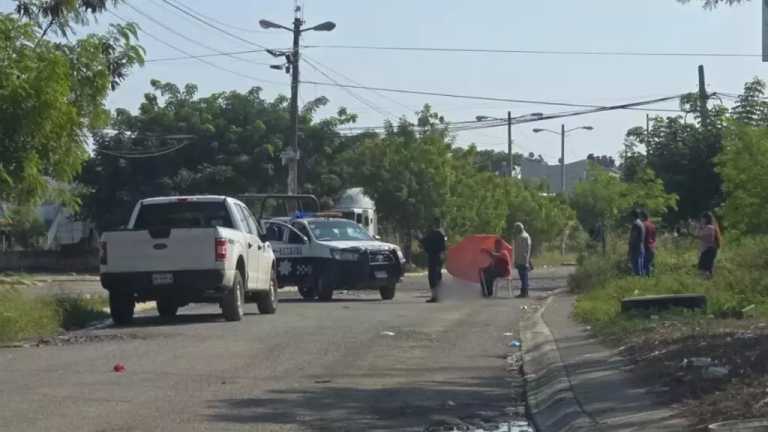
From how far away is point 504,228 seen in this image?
68.4m

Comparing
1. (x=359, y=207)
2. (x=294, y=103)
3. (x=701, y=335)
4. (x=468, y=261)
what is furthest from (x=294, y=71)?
(x=701, y=335)

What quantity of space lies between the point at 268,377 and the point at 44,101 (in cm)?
565

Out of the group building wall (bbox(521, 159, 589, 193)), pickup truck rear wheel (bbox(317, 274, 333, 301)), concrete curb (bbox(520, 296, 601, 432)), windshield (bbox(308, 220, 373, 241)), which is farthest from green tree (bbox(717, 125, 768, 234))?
building wall (bbox(521, 159, 589, 193))

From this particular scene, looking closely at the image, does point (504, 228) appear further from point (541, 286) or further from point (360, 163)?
point (541, 286)

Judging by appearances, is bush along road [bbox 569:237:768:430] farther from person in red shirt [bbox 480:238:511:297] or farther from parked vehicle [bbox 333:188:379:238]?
parked vehicle [bbox 333:188:379:238]

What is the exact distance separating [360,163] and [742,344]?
45.2 m

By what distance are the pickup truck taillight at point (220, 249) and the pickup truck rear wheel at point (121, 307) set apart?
1.52 m

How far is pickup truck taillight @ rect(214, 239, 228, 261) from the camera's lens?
2030cm

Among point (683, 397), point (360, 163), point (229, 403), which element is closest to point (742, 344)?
point (683, 397)

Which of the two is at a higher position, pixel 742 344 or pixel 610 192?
pixel 610 192

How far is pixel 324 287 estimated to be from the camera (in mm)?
28984

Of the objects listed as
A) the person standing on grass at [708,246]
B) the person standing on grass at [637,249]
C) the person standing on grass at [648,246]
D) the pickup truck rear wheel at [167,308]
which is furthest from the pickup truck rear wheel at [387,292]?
the pickup truck rear wheel at [167,308]

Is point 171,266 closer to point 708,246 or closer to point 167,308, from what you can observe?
point 167,308

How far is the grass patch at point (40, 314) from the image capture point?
17.9m
